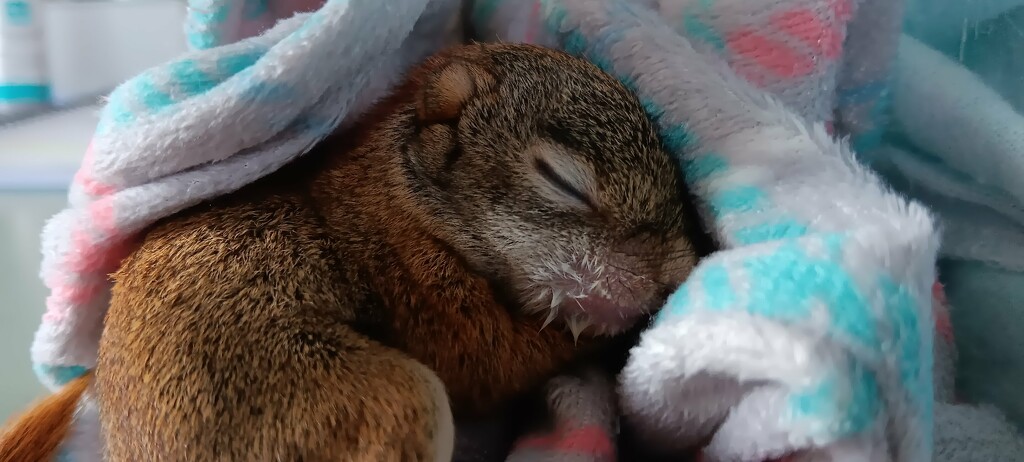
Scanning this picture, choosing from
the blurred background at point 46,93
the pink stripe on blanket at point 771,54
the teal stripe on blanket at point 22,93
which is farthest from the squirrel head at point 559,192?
the teal stripe on blanket at point 22,93

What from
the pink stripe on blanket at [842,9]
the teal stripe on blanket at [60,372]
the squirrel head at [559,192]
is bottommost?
the teal stripe on blanket at [60,372]

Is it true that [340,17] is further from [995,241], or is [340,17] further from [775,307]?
[995,241]

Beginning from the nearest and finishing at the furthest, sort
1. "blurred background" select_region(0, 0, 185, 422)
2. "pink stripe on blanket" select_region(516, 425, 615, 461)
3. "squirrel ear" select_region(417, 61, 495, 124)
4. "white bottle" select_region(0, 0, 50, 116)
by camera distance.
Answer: "pink stripe on blanket" select_region(516, 425, 615, 461), "squirrel ear" select_region(417, 61, 495, 124), "blurred background" select_region(0, 0, 185, 422), "white bottle" select_region(0, 0, 50, 116)

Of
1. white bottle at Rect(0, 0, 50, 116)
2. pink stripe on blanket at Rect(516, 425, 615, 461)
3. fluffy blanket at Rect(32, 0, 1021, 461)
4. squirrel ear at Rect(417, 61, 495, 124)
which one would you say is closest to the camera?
fluffy blanket at Rect(32, 0, 1021, 461)

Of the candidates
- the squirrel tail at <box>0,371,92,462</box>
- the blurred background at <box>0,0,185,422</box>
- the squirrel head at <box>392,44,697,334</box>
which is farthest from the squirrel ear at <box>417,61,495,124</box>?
the blurred background at <box>0,0,185,422</box>

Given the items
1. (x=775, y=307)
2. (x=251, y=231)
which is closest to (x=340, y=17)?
(x=251, y=231)

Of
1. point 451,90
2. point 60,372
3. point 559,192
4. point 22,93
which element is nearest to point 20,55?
point 22,93

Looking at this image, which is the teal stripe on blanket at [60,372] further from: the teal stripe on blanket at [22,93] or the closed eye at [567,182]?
the teal stripe on blanket at [22,93]

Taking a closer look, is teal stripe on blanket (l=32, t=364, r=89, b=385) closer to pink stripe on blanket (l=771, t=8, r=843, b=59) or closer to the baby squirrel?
the baby squirrel

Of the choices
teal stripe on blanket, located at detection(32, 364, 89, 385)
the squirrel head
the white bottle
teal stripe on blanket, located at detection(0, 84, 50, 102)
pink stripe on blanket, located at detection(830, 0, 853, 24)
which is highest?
pink stripe on blanket, located at detection(830, 0, 853, 24)
